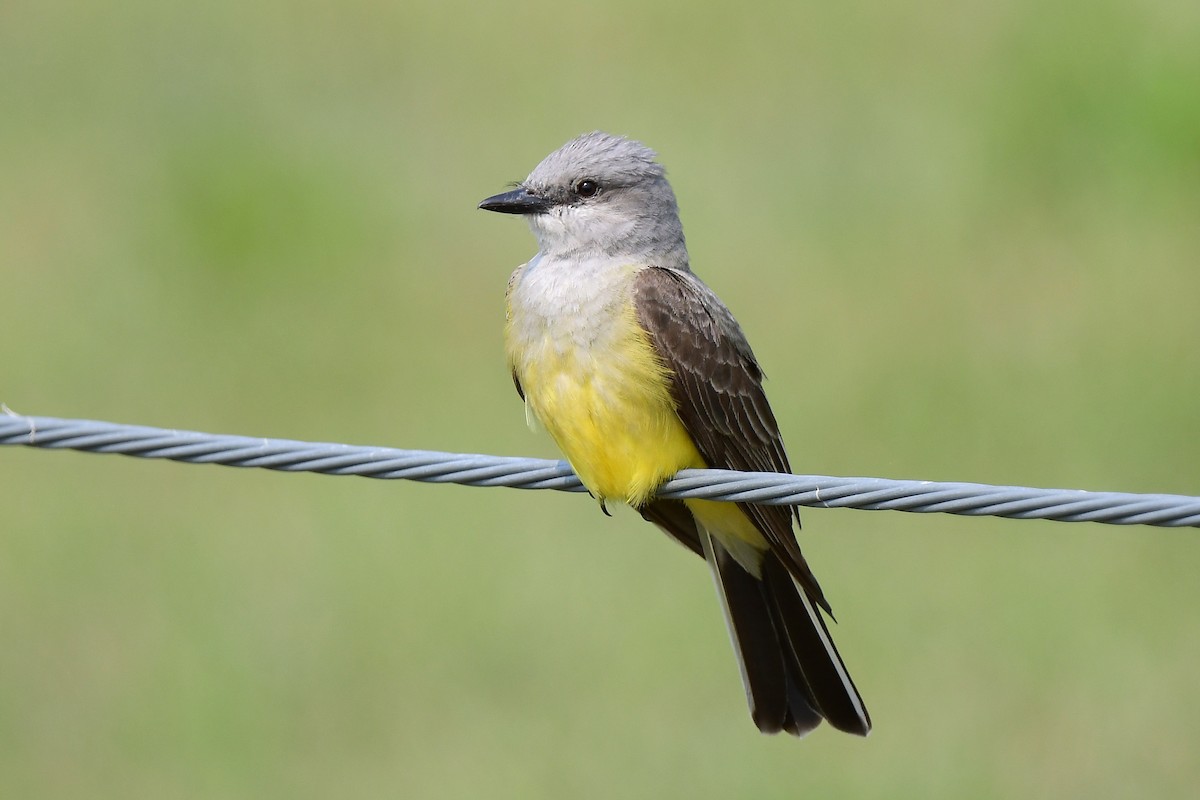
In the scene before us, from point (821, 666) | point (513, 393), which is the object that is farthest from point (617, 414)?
point (513, 393)

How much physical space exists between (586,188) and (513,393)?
297cm

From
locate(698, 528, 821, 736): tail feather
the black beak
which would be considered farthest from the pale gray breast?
locate(698, 528, 821, 736): tail feather

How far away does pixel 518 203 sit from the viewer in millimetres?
4711

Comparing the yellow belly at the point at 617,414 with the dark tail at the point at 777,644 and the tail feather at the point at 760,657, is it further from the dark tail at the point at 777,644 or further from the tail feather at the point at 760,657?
the tail feather at the point at 760,657

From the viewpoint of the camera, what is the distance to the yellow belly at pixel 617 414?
4.23m

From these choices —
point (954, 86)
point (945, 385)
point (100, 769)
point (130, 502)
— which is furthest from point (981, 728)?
point (954, 86)

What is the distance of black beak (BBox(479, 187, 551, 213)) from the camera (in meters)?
4.70

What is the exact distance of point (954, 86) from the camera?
9.21 m

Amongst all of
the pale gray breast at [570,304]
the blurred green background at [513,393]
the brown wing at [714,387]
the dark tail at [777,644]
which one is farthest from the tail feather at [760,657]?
the blurred green background at [513,393]

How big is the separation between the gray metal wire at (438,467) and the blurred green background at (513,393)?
259 centimetres

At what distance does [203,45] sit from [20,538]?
3.77 m

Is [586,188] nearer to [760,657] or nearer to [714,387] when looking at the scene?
[714,387]

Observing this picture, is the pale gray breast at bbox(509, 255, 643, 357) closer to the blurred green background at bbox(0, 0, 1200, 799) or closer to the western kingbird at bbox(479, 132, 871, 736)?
the western kingbird at bbox(479, 132, 871, 736)

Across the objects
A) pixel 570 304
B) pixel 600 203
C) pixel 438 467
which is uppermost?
pixel 600 203
